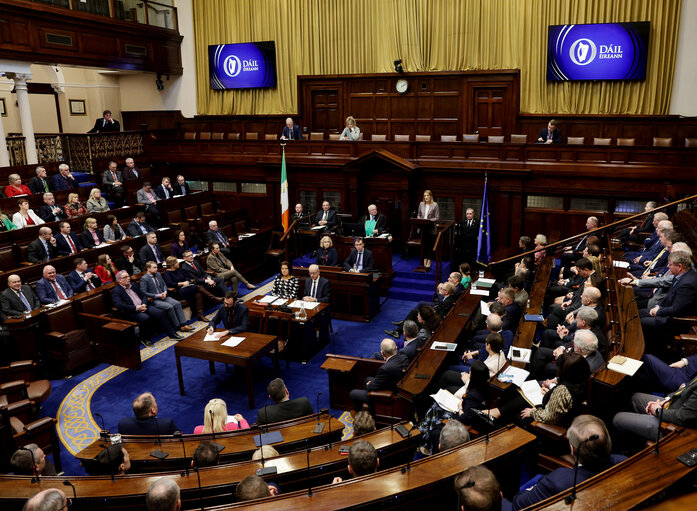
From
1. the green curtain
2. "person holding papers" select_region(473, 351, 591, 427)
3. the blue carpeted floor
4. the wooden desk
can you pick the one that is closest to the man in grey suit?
the blue carpeted floor

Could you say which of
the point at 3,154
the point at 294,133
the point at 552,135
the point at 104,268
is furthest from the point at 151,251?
the point at 552,135

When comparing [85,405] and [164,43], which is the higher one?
[164,43]

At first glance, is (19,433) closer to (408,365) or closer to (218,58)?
(408,365)

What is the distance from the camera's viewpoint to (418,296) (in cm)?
1031

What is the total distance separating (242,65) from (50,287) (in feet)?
32.1

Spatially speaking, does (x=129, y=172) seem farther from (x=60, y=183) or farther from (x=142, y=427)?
(x=142, y=427)

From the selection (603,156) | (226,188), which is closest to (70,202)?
(226,188)

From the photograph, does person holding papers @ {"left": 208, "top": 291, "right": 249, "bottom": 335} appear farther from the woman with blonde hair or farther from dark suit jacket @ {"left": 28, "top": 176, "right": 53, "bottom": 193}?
dark suit jacket @ {"left": 28, "top": 176, "right": 53, "bottom": 193}

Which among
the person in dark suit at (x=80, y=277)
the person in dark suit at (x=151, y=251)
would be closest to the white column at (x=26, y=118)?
the person in dark suit at (x=151, y=251)

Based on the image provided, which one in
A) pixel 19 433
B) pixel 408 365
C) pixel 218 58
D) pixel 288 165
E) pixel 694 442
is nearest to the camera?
pixel 694 442

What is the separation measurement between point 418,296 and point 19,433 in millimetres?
6831

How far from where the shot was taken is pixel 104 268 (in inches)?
366

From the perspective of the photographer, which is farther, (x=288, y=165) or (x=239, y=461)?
(x=288, y=165)

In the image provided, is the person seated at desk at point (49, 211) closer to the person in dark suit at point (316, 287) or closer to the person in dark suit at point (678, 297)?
the person in dark suit at point (316, 287)
